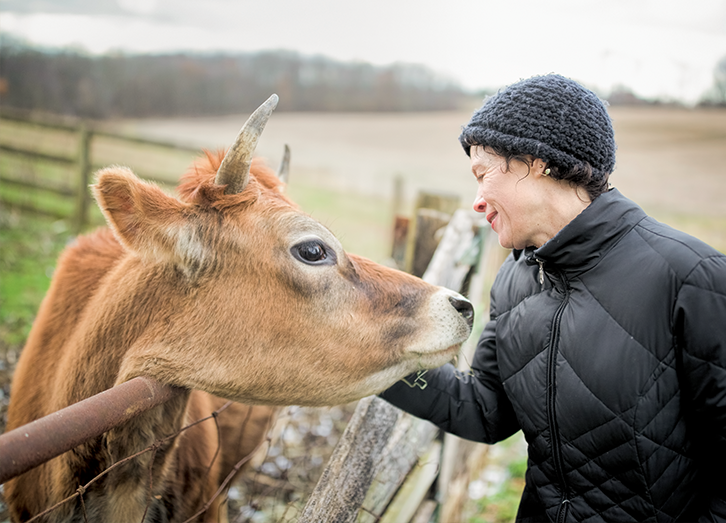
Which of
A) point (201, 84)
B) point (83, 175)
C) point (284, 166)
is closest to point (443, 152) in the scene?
point (201, 84)

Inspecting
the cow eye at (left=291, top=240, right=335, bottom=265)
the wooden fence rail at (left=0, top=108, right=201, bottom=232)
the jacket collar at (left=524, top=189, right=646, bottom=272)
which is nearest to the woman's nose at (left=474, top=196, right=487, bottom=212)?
the jacket collar at (left=524, top=189, right=646, bottom=272)

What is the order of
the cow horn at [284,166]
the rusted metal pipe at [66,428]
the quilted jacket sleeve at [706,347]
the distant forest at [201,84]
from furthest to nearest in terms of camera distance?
the distant forest at [201,84] < the cow horn at [284,166] < the quilted jacket sleeve at [706,347] < the rusted metal pipe at [66,428]

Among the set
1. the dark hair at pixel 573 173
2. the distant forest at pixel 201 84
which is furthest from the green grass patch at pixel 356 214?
the dark hair at pixel 573 173

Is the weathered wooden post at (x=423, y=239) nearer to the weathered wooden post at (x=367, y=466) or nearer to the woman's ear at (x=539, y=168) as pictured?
the weathered wooden post at (x=367, y=466)

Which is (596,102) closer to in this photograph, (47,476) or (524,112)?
(524,112)

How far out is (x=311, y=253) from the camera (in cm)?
189

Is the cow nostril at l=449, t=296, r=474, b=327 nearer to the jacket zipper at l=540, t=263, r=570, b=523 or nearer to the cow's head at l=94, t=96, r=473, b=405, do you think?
the cow's head at l=94, t=96, r=473, b=405

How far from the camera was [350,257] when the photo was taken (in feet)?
6.73

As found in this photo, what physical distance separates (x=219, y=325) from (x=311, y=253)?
0.43 meters

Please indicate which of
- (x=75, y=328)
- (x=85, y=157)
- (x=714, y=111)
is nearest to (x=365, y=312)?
(x=75, y=328)

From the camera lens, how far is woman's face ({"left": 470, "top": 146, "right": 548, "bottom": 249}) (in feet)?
5.79

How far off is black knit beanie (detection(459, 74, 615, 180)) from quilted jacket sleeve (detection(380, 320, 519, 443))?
0.78 meters

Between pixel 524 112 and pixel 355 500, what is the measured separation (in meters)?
1.46

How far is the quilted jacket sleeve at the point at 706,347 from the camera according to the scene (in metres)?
1.43
